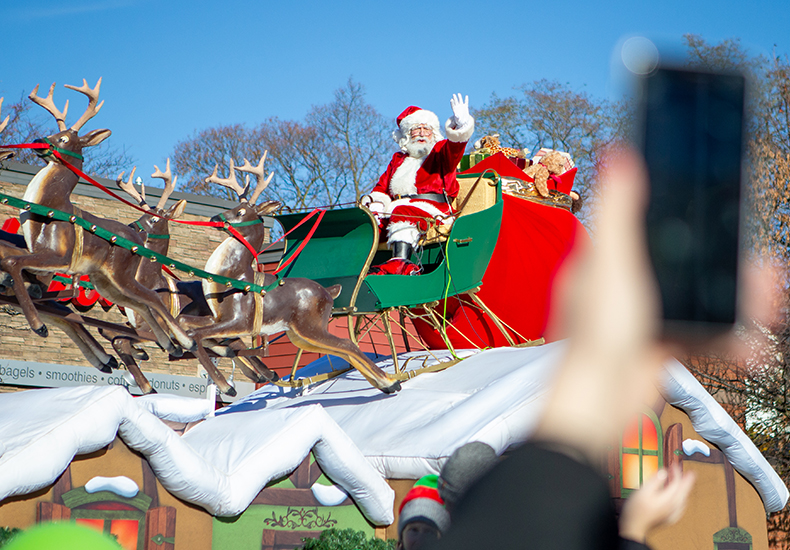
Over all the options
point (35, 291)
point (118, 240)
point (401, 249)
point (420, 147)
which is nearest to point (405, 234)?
point (401, 249)

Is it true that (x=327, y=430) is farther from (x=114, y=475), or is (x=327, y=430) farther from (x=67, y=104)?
(x=67, y=104)

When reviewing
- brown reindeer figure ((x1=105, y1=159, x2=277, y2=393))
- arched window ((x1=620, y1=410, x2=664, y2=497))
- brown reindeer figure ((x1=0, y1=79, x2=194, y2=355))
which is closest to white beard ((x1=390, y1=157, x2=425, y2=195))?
brown reindeer figure ((x1=105, y1=159, x2=277, y2=393))

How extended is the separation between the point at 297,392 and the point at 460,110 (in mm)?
3701

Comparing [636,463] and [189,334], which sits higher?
[189,334]

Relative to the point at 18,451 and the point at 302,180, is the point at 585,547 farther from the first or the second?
the point at 302,180

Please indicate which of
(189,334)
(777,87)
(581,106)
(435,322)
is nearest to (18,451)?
(189,334)

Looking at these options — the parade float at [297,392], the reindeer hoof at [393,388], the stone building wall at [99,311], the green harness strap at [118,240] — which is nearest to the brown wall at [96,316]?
the stone building wall at [99,311]

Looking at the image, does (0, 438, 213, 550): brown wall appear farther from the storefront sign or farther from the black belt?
the storefront sign

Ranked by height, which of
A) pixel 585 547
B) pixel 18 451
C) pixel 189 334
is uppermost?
pixel 585 547

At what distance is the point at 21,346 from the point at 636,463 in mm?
9089

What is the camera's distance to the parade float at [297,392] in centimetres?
575

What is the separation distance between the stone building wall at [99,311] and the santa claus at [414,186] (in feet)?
15.7

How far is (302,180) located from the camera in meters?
23.7

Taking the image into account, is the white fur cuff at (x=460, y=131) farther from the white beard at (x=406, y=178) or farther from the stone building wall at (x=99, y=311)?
the stone building wall at (x=99, y=311)
